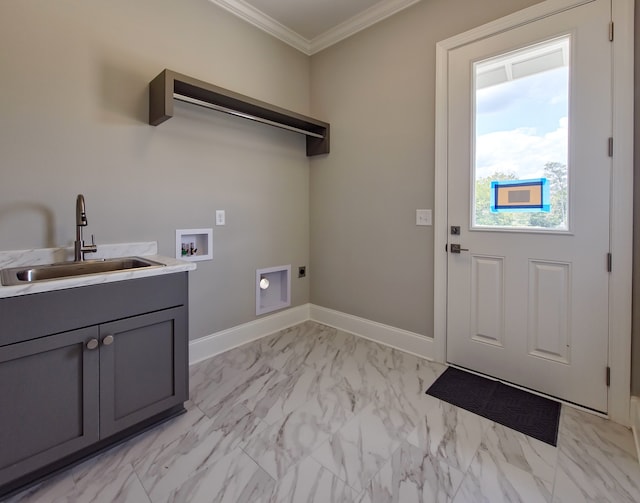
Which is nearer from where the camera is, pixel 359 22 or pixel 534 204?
pixel 534 204

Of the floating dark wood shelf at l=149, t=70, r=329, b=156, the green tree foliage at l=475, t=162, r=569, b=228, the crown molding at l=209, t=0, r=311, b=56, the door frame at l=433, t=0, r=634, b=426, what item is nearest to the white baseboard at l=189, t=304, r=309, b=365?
the floating dark wood shelf at l=149, t=70, r=329, b=156

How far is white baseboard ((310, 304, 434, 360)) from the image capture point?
2536 millimetres

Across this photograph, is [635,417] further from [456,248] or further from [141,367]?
[141,367]

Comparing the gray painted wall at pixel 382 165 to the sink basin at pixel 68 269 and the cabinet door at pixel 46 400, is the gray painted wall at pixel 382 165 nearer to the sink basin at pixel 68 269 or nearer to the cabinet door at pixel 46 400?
the sink basin at pixel 68 269

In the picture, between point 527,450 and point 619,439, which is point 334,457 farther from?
point 619,439

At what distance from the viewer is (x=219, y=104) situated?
8.00 ft

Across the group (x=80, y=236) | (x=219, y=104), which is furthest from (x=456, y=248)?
(x=80, y=236)

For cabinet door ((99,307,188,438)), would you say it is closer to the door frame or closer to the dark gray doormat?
the dark gray doormat

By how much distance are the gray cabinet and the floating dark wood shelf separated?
1130 millimetres

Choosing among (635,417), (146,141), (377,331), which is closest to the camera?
(635,417)

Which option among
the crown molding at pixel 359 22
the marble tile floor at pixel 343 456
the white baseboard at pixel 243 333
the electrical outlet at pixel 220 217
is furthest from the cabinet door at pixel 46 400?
the crown molding at pixel 359 22

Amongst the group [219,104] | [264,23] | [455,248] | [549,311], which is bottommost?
[549,311]

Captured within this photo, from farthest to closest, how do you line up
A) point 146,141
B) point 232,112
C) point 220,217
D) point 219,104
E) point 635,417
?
point 220,217 → point 219,104 → point 232,112 → point 146,141 → point 635,417

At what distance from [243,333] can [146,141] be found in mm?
1644
